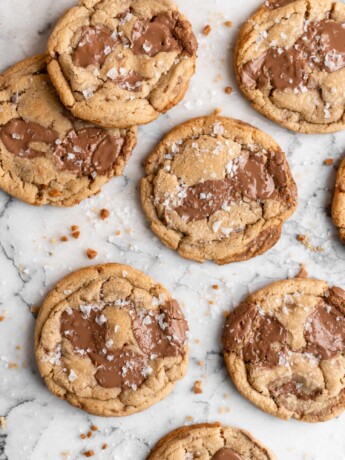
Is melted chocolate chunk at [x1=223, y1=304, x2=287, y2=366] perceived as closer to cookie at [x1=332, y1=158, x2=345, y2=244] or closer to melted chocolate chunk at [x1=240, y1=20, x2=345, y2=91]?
cookie at [x1=332, y1=158, x2=345, y2=244]

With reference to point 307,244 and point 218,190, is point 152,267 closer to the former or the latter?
point 218,190

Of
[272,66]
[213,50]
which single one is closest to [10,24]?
[213,50]

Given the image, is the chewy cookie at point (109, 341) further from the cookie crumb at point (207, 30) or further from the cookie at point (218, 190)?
the cookie crumb at point (207, 30)

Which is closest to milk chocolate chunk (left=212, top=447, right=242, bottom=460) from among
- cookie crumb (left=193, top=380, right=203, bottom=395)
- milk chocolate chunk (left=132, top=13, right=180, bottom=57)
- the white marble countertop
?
the white marble countertop

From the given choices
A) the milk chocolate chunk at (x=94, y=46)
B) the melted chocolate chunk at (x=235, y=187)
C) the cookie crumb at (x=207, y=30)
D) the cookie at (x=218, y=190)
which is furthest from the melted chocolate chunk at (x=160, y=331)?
the cookie crumb at (x=207, y=30)

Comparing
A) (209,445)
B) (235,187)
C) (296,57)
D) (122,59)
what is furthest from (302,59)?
(209,445)

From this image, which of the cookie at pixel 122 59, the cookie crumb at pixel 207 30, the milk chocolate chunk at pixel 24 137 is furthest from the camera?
the cookie crumb at pixel 207 30

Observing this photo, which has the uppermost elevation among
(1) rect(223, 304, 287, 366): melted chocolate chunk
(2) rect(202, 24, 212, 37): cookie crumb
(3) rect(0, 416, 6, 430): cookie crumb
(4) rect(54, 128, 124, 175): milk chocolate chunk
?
(2) rect(202, 24, 212, 37): cookie crumb
